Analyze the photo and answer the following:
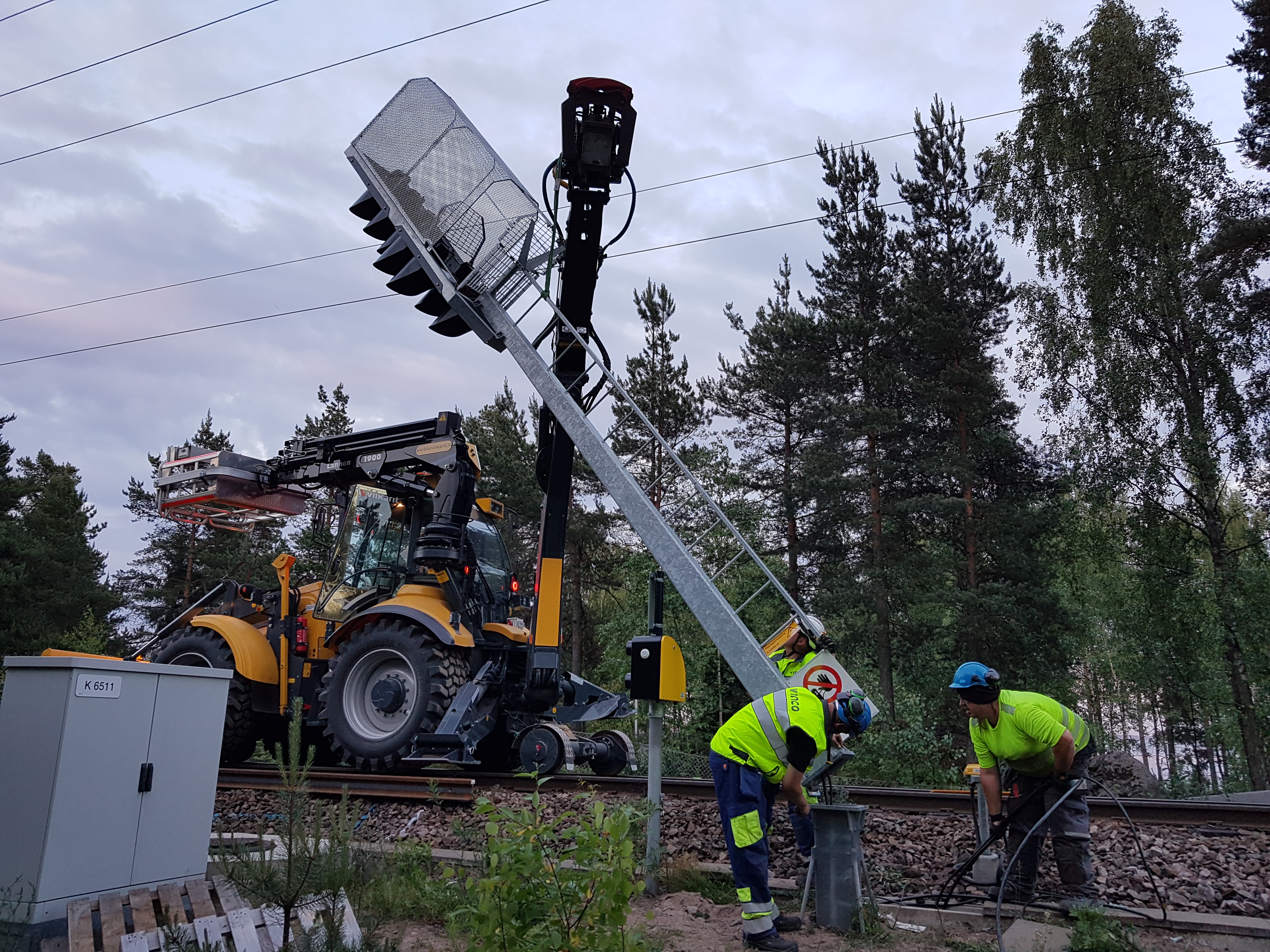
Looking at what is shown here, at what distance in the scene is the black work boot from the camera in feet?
14.5

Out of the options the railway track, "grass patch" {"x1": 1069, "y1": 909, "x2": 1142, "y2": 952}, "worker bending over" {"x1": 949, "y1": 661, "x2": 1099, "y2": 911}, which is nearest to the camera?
"grass patch" {"x1": 1069, "y1": 909, "x2": 1142, "y2": 952}

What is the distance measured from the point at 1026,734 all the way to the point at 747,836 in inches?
67.3

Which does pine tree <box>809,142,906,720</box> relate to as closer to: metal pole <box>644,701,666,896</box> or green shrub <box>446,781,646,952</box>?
metal pole <box>644,701,666,896</box>

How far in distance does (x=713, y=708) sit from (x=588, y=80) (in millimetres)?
15211

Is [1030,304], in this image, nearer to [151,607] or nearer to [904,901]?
[904,901]

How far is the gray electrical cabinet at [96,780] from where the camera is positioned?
159 inches

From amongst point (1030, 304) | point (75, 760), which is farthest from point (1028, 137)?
point (75, 760)

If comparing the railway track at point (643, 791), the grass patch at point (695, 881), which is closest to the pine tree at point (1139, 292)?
the railway track at point (643, 791)

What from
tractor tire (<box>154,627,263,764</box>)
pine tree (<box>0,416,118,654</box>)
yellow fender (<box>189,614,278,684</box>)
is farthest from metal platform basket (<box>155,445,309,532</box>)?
pine tree (<box>0,416,118,654</box>)

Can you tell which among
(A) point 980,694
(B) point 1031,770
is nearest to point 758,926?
(A) point 980,694

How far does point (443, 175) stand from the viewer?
8977mm

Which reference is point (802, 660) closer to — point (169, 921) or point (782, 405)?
point (169, 921)

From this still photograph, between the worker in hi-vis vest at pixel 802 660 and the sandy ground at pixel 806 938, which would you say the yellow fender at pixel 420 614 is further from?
the sandy ground at pixel 806 938

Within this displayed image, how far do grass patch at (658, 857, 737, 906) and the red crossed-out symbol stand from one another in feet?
4.44
